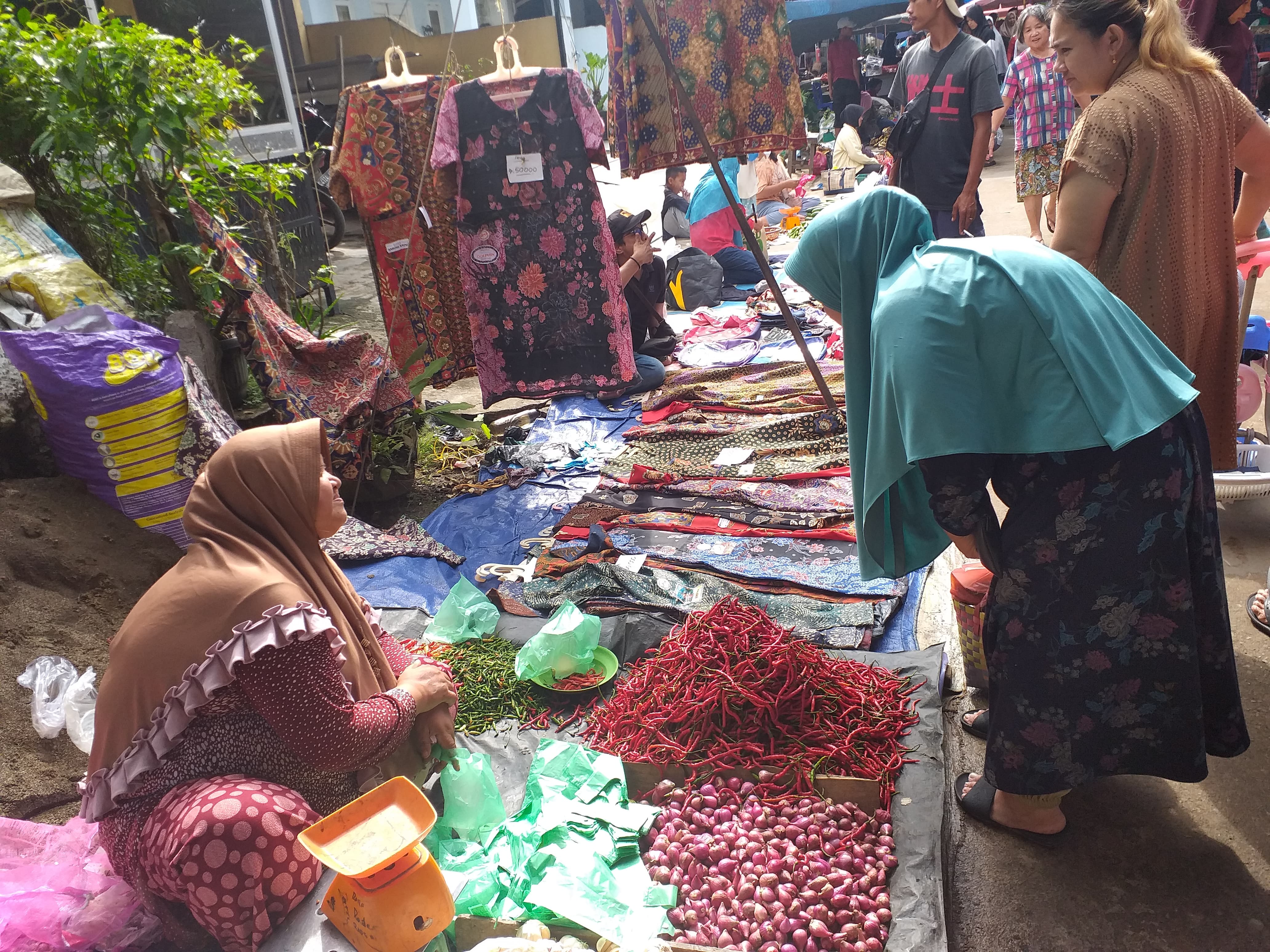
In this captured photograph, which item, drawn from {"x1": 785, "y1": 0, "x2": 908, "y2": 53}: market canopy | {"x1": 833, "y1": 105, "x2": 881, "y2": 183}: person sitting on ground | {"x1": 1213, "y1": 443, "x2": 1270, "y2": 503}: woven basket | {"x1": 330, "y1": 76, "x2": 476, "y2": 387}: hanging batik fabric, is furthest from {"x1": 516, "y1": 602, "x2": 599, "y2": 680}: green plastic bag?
{"x1": 785, "y1": 0, "x2": 908, "y2": 53}: market canopy

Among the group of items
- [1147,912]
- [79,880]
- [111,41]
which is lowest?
[1147,912]

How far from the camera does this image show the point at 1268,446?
315cm

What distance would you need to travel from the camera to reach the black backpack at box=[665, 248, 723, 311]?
259 inches

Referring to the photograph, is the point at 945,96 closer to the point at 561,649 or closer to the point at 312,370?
the point at 312,370

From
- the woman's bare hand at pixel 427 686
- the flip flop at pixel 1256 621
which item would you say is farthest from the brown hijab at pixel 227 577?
the flip flop at pixel 1256 621

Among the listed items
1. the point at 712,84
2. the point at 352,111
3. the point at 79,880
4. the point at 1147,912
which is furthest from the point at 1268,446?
the point at 352,111

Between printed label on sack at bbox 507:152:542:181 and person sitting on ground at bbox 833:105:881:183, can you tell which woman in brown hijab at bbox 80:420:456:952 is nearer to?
printed label on sack at bbox 507:152:542:181

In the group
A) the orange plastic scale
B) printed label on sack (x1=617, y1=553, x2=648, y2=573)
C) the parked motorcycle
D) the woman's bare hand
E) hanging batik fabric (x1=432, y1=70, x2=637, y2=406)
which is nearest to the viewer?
the orange plastic scale

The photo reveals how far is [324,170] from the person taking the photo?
7.86 m

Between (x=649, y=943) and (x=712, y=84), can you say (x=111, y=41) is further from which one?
(x=649, y=943)

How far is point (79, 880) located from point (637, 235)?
422 cm

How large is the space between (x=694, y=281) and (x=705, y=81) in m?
2.48

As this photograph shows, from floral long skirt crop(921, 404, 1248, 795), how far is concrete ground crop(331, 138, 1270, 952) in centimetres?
19

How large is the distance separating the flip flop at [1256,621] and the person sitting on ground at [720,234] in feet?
14.8
